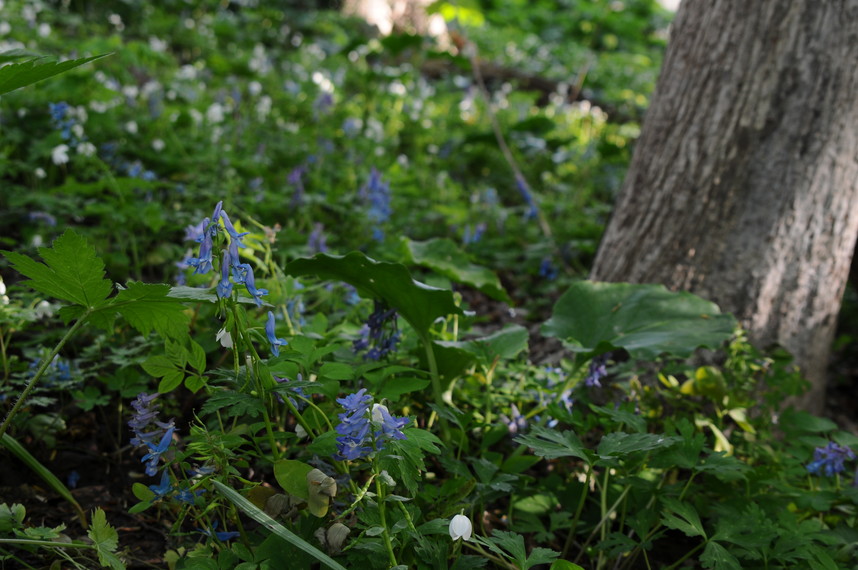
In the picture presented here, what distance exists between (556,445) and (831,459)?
0.97 metres

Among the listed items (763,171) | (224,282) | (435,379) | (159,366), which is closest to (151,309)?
(159,366)

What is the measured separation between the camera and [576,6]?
14.9 m

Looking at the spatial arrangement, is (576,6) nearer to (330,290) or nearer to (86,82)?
(86,82)

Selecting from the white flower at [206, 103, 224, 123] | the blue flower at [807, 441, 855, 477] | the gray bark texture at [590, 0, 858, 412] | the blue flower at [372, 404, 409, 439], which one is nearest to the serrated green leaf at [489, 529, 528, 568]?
the blue flower at [372, 404, 409, 439]

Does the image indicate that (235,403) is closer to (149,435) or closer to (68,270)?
(149,435)

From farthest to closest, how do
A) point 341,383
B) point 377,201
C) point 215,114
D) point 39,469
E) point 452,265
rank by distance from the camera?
point 215,114 → point 377,201 → point 452,265 → point 341,383 → point 39,469

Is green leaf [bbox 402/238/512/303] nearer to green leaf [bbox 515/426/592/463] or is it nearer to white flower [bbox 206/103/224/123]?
green leaf [bbox 515/426/592/463]

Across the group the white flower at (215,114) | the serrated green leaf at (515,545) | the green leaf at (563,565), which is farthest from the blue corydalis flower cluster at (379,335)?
the white flower at (215,114)

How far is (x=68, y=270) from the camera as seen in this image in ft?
4.60

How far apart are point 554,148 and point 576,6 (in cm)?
1094

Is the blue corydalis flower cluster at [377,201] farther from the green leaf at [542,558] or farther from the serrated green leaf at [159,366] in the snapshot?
the green leaf at [542,558]

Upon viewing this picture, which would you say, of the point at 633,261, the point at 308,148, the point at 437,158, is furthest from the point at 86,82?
the point at 633,261

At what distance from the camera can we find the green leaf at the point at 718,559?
1558mm

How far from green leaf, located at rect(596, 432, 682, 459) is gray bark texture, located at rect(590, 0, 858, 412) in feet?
3.99
